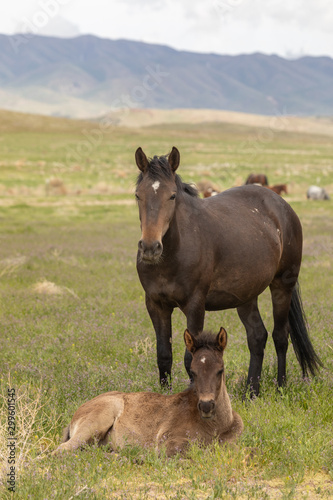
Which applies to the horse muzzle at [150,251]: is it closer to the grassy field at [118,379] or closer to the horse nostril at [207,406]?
the horse nostril at [207,406]

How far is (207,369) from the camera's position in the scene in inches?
187

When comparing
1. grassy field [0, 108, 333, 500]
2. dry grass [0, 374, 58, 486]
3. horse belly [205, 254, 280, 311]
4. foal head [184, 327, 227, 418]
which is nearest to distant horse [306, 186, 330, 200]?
grassy field [0, 108, 333, 500]

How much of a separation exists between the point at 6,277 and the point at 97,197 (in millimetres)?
22491

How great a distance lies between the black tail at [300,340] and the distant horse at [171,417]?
2377 millimetres

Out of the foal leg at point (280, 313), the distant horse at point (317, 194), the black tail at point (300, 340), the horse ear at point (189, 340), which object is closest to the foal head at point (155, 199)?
the horse ear at point (189, 340)

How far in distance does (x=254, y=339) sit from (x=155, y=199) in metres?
2.71

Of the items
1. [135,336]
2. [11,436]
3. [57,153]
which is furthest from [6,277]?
[57,153]

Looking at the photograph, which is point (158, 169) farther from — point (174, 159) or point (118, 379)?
point (118, 379)

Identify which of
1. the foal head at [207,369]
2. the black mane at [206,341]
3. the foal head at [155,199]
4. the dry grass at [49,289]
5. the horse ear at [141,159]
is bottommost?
the dry grass at [49,289]

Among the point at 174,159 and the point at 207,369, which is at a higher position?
the point at 174,159

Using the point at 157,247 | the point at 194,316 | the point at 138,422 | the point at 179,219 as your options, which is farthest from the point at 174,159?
the point at 138,422

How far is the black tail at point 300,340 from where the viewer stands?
7272 millimetres

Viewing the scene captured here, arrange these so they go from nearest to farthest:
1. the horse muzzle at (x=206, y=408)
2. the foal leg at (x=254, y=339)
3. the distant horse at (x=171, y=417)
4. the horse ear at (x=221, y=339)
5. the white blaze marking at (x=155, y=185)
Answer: the horse muzzle at (x=206, y=408) < the distant horse at (x=171, y=417) < the horse ear at (x=221, y=339) < the white blaze marking at (x=155, y=185) < the foal leg at (x=254, y=339)

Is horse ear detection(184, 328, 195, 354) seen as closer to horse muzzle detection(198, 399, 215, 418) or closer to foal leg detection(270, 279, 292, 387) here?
horse muzzle detection(198, 399, 215, 418)
